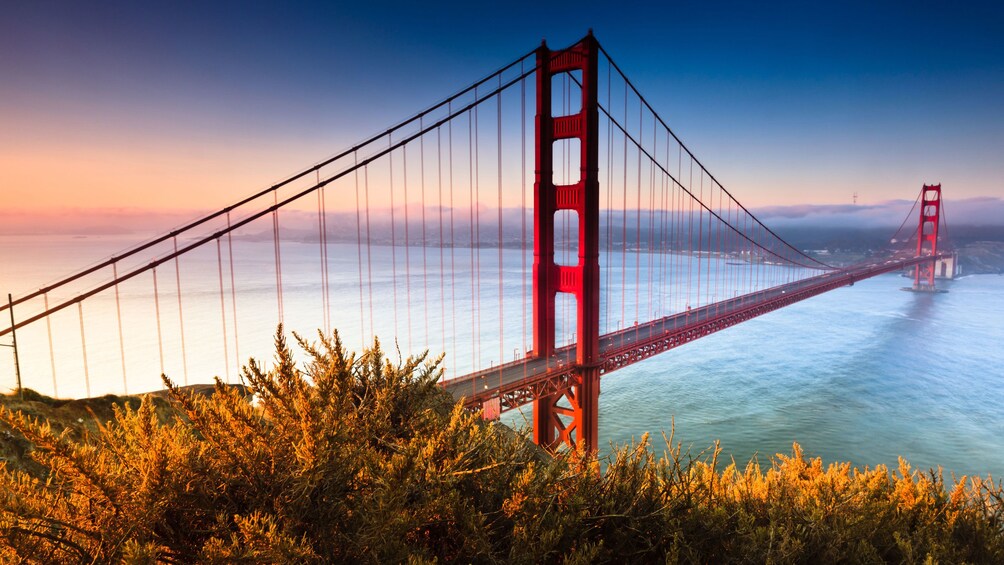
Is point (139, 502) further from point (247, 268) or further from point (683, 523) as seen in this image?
point (247, 268)

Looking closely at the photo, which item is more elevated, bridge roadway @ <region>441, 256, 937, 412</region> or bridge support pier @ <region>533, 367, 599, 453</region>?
bridge roadway @ <region>441, 256, 937, 412</region>

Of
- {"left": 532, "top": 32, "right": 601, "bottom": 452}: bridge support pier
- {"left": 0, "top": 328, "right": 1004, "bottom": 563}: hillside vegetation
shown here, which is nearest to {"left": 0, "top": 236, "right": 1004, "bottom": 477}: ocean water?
{"left": 532, "top": 32, "right": 601, "bottom": 452}: bridge support pier

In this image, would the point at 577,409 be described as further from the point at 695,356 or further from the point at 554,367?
the point at 695,356

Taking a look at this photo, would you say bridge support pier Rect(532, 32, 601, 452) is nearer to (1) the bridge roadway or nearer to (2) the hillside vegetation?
(1) the bridge roadway

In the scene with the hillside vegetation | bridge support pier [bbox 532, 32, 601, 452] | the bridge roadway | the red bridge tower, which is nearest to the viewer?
the hillside vegetation

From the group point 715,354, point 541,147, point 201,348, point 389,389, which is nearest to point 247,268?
point 201,348

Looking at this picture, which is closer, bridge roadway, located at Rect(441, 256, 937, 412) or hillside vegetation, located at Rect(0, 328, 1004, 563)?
Answer: hillside vegetation, located at Rect(0, 328, 1004, 563)

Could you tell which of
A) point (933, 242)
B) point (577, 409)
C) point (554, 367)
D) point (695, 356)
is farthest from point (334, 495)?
point (933, 242)
